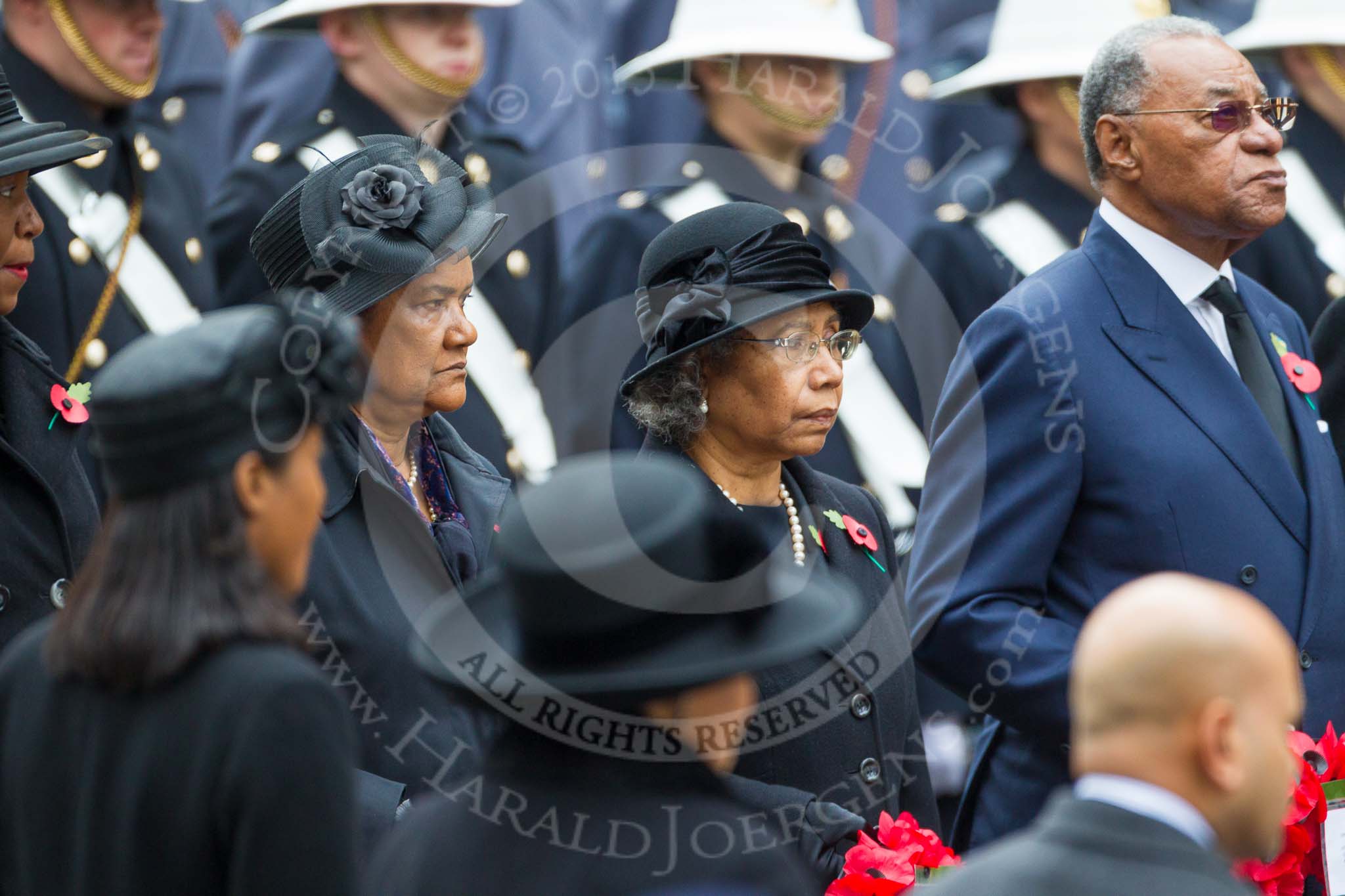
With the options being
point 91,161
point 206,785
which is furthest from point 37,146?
point 206,785

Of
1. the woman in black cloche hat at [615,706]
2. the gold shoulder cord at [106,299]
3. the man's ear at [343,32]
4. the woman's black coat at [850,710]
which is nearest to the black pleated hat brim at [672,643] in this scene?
the woman in black cloche hat at [615,706]

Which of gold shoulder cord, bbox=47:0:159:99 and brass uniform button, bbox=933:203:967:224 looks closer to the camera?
gold shoulder cord, bbox=47:0:159:99

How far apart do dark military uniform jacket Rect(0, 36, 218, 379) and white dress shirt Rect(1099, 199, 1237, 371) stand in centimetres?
263

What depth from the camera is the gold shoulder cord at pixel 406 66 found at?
17.8ft

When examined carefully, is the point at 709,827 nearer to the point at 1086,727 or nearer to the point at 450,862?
the point at 450,862

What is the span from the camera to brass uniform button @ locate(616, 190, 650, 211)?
17.7 ft

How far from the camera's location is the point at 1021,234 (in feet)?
19.7

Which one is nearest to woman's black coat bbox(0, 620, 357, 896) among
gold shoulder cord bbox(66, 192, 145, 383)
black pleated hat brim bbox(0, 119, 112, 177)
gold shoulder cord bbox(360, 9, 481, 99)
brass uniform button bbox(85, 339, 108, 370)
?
black pleated hat brim bbox(0, 119, 112, 177)

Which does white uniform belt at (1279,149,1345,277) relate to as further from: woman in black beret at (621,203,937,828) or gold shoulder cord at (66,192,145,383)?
gold shoulder cord at (66,192,145,383)

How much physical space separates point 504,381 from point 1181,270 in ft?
7.32

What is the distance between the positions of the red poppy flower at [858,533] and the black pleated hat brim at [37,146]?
161cm

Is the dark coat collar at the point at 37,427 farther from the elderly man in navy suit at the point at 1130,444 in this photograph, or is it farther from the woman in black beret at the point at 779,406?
the elderly man in navy suit at the point at 1130,444

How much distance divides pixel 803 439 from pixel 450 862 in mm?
1637

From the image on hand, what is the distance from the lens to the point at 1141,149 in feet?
11.8
